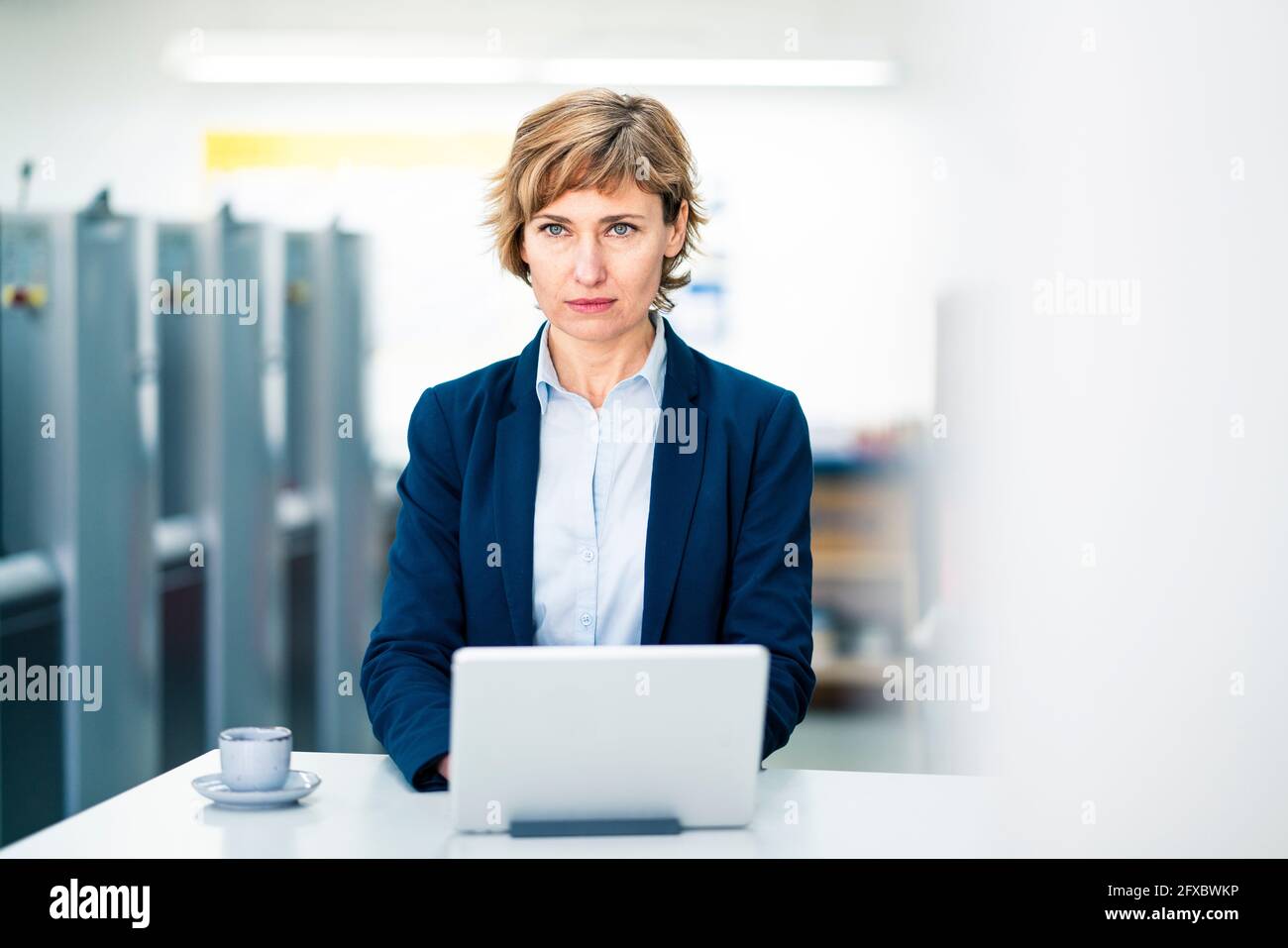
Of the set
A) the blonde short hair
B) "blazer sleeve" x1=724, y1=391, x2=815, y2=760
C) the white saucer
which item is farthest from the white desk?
the blonde short hair

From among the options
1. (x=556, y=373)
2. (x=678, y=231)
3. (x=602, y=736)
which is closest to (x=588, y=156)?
(x=678, y=231)

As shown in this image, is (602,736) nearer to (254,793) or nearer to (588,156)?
(254,793)

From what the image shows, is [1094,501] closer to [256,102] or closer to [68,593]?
[68,593]

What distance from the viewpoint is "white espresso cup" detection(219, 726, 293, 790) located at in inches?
59.9

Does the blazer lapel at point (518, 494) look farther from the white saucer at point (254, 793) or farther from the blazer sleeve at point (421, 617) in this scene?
the white saucer at point (254, 793)

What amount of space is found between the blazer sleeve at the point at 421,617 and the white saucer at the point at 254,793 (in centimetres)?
12

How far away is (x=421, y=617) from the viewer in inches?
73.7

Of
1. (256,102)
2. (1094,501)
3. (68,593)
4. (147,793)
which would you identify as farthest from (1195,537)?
(256,102)

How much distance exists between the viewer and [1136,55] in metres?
3.47

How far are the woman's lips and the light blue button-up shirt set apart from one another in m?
0.16

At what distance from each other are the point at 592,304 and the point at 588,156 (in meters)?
0.21

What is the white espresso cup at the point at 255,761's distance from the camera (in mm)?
1521

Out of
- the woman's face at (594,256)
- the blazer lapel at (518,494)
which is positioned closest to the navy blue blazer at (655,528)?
the blazer lapel at (518,494)
